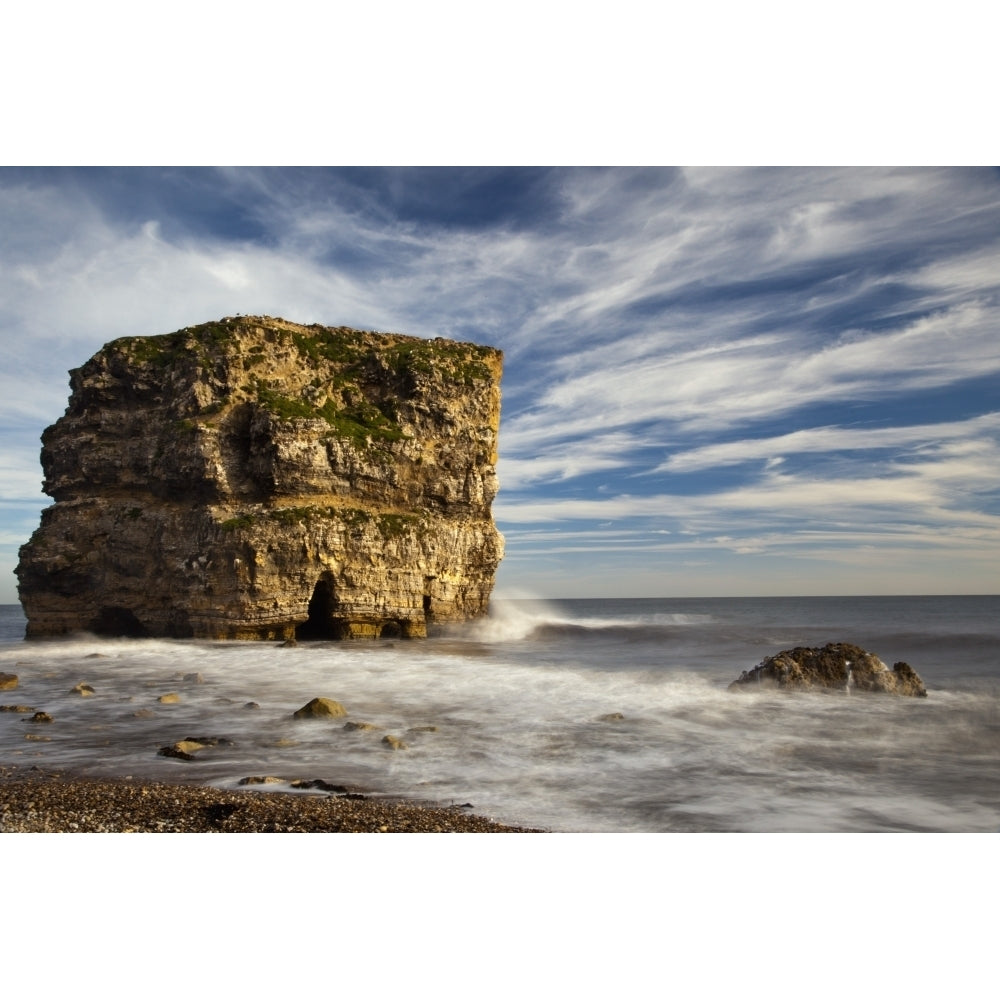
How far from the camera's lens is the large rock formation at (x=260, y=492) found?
25391mm

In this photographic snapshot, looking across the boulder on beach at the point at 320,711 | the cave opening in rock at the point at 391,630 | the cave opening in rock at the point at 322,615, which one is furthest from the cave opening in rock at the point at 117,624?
the boulder on beach at the point at 320,711

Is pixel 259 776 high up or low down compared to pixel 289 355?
down

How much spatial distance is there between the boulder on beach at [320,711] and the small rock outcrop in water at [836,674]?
832 centimetres

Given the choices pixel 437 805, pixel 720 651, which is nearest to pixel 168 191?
pixel 437 805

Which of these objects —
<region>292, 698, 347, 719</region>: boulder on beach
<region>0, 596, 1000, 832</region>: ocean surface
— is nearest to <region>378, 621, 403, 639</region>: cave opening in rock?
<region>0, 596, 1000, 832</region>: ocean surface

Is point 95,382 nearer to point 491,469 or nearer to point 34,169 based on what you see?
point 491,469

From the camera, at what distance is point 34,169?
930 cm

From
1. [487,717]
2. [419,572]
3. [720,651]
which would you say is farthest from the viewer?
[419,572]

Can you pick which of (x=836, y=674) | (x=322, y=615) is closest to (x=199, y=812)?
(x=836, y=674)

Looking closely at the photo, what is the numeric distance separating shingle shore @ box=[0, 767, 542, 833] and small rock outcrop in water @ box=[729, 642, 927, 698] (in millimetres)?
10316

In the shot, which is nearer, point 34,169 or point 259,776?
point 259,776

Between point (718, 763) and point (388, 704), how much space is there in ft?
20.9

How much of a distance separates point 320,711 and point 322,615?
54.7 feet

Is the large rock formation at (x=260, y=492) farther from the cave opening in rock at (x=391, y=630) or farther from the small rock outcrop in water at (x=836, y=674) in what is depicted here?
the small rock outcrop in water at (x=836, y=674)
